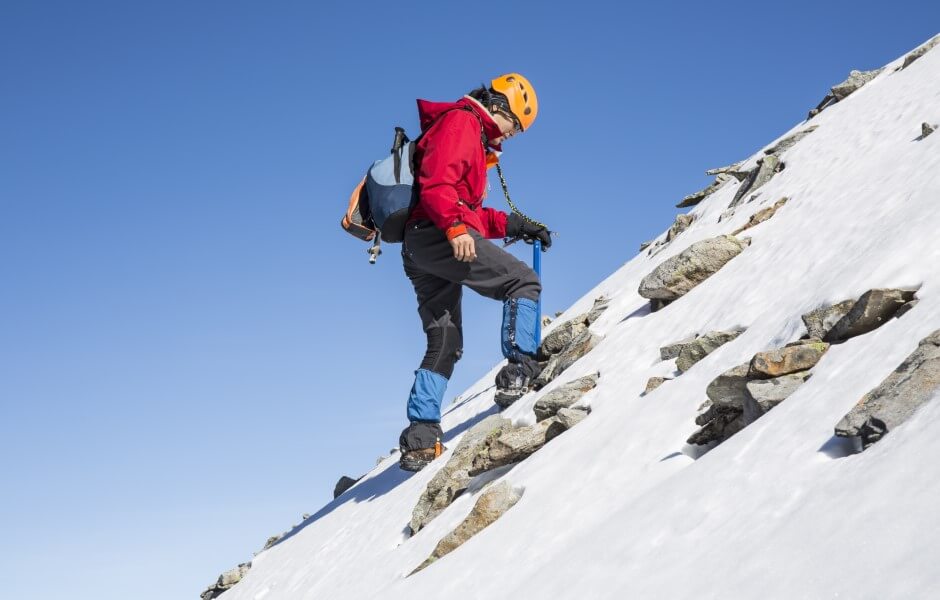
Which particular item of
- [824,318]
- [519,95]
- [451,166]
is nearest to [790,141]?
[519,95]

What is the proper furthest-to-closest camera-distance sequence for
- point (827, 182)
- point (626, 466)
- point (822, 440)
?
point (827, 182)
point (626, 466)
point (822, 440)

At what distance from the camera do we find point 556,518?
15.1 ft

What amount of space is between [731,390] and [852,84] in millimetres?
12440

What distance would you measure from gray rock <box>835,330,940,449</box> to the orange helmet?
550cm

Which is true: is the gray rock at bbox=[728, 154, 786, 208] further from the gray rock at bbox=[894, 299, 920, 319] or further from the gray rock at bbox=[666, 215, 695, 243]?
the gray rock at bbox=[894, 299, 920, 319]

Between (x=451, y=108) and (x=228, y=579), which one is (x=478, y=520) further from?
(x=228, y=579)

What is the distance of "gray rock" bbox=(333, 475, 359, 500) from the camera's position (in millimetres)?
11703

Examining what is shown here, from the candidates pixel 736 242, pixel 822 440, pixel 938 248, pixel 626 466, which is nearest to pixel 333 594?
pixel 626 466

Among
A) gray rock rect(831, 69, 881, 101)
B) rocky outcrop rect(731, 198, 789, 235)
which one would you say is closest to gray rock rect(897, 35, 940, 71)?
gray rock rect(831, 69, 881, 101)

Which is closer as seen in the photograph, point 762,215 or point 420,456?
point 420,456

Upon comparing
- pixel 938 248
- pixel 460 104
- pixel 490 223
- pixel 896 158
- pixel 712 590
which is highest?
pixel 460 104

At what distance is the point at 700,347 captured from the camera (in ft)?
19.8

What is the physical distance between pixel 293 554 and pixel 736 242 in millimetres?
5260

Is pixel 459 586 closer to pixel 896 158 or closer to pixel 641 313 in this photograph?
pixel 641 313
